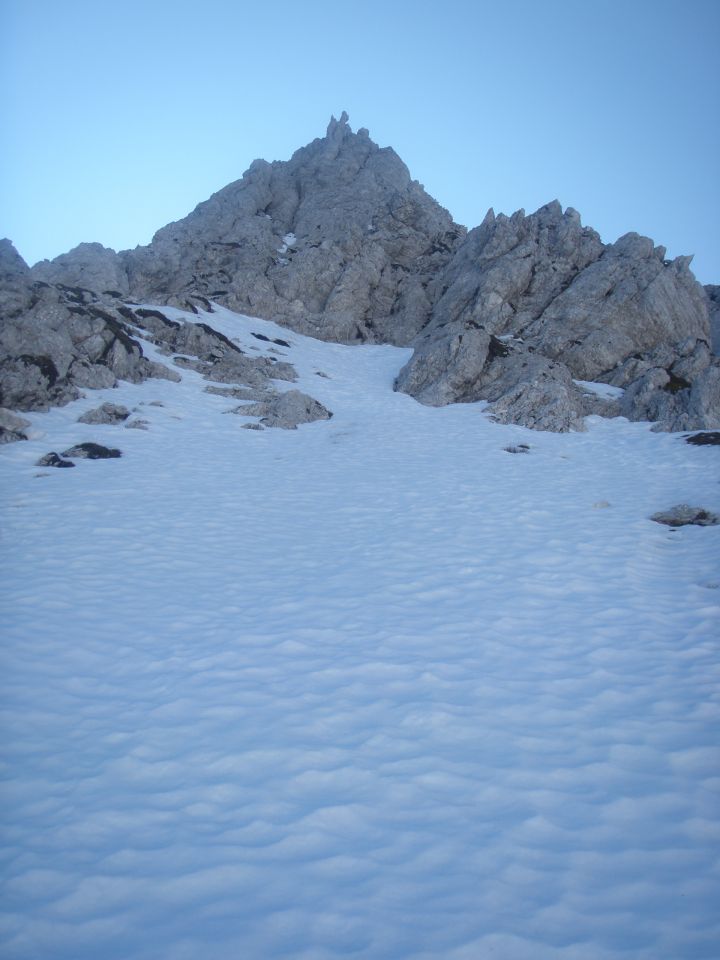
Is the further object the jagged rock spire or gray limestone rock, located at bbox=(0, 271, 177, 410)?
the jagged rock spire

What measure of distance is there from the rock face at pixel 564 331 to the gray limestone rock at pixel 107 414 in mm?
18896

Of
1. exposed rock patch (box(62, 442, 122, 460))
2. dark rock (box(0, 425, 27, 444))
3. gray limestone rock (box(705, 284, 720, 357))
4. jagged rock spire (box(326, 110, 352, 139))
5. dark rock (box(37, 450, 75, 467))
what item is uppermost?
jagged rock spire (box(326, 110, 352, 139))

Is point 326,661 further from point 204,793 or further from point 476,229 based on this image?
point 476,229

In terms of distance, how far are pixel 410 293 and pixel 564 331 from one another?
74.9 ft

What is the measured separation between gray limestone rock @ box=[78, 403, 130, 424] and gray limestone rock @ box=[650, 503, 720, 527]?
2149cm

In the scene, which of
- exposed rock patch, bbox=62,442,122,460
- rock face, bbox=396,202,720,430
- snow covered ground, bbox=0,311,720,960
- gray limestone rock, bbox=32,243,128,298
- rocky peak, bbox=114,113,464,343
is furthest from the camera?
rocky peak, bbox=114,113,464,343

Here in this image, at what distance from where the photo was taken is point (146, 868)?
4492 mm

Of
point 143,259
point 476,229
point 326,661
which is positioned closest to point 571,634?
point 326,661

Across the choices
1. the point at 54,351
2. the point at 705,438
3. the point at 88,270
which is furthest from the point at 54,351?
the point at 88,270

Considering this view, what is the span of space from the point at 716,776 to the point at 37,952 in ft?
20.7

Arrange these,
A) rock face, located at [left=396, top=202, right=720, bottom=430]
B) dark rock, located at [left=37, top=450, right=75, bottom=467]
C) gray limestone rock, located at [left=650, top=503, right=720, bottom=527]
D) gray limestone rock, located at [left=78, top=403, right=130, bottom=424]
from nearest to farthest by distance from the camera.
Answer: gray limestone rock, located at [left=650, top=503, right=720, bottom=527] → dark rock, located at [left=37, top=450, right=75, bottom=467] → gray limestone rock, located at [left=78, top=403, right=130, bottom=424] → rock face, located at [left=396, top=202, right=720, bottom=430]

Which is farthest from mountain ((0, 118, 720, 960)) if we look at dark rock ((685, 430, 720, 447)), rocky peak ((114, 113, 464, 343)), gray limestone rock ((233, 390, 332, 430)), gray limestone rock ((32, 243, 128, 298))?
gray limestone rock ((32, 243, 128, 298))

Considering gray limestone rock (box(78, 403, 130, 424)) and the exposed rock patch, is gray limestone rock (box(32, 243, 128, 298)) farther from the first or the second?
the exposed rock patch

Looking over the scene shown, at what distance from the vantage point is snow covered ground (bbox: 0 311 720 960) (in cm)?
413
